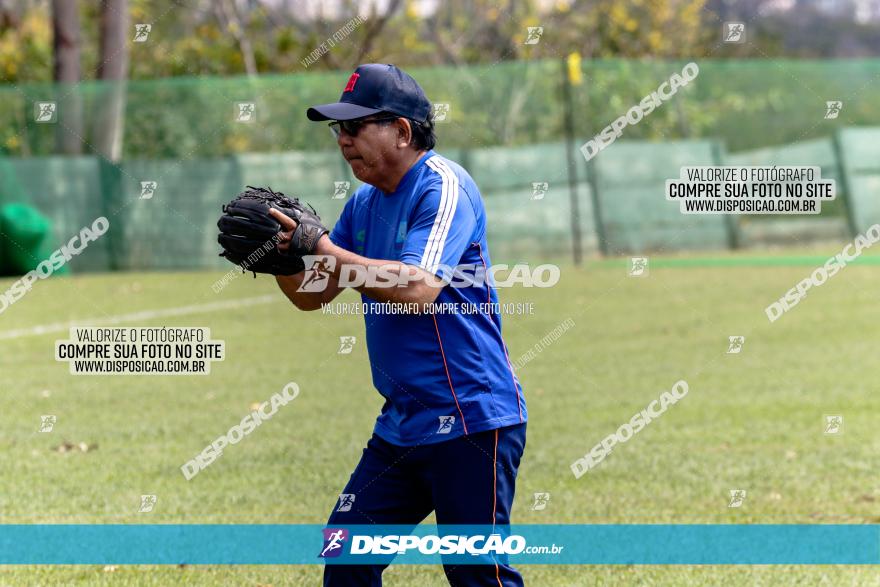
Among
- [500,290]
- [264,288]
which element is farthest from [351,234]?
[264,288]

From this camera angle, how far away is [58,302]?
17109 millimetres

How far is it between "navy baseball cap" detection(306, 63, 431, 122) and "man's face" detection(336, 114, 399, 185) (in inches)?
1.5


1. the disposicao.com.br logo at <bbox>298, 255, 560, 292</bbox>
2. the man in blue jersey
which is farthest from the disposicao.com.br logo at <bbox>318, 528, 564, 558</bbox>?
the disposicao.com.br logo at <bbox>298, 255, 560, 292</bbox>

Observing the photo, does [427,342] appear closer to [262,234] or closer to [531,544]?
[262,234]

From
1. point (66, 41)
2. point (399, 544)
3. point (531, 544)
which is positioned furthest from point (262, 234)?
point (66, 41)

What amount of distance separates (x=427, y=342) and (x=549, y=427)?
5.21 meters

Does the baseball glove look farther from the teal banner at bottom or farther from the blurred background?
the blurred background

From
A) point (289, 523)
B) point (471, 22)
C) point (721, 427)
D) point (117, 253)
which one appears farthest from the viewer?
point (471, 22)

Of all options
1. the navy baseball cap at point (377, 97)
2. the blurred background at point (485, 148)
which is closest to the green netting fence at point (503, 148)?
the blurred background at point (485, 148)

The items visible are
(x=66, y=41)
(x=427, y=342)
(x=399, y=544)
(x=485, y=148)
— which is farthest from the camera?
(x=66, y=41)

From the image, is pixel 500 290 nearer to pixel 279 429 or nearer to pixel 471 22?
pixel 279 429

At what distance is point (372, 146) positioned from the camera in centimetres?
410

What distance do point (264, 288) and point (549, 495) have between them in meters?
12.4

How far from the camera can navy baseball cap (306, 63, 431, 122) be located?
405cm
